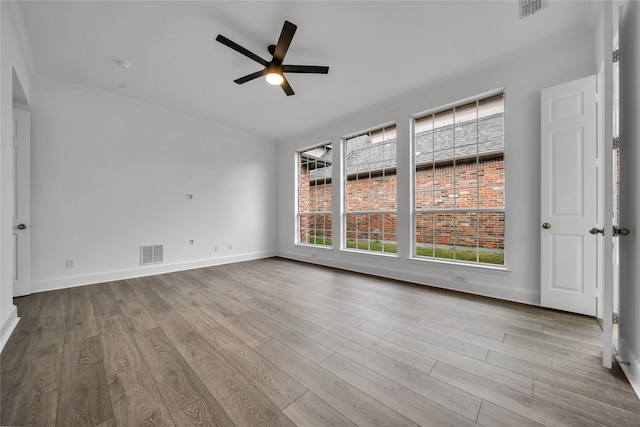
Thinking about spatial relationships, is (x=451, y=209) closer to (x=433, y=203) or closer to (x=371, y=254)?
(x=433, y=203)

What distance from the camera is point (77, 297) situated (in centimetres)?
315

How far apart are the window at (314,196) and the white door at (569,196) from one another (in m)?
3.52

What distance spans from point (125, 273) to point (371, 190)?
4415 mm

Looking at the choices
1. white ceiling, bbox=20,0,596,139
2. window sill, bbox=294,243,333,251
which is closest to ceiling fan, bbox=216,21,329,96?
white ceiling, bbox=20,0,596,139

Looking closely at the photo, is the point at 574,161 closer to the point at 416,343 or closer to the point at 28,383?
the point at 416,343

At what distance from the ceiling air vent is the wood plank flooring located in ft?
9.52

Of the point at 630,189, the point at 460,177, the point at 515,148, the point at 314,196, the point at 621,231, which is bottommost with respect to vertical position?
the point at 621,231

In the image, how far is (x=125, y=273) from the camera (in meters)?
4.05

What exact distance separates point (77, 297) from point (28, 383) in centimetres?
207

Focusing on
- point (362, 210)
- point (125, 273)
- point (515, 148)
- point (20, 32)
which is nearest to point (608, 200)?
point (515, 148)

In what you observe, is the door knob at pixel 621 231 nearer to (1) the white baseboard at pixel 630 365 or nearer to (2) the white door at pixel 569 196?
(1) the white baseboard at pixel 630 365

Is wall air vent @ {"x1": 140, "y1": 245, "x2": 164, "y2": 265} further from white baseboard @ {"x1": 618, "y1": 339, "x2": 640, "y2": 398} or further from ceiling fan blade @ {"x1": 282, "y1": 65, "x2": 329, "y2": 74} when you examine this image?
white baseboard @ {"x1": 618, "y1": 339, "x2": 640, "y2": 398}

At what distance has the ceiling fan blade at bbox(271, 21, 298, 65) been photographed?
7.13 ft

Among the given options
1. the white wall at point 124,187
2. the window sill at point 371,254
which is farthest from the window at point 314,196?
the white wall at point 124,187
